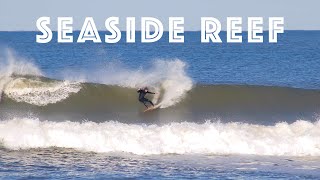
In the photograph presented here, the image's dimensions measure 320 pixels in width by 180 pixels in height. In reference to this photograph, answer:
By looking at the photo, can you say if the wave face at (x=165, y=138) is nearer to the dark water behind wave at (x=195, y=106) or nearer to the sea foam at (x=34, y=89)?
the dark water behind wave at (x=195, y=106)

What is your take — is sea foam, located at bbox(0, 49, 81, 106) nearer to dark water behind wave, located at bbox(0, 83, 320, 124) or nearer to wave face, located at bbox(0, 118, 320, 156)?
dark water behind wave, located at bbox(0, 83, 320, 124)

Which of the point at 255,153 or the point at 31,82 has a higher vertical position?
the point at 31,82

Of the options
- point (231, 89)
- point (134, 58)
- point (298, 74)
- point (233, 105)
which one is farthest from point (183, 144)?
point (134, 58)

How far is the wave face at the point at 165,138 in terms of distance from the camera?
1714 centimetres

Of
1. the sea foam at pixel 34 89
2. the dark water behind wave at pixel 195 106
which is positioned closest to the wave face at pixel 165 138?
the dark water behind wave at pixel 195 106

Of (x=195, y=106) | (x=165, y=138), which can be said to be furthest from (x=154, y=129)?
(x=195, y=106)

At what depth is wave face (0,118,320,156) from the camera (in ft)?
56.2

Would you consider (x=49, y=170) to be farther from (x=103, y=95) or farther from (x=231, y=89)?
(x=231, y=89)

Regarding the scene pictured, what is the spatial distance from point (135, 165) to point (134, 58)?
47.0 meters

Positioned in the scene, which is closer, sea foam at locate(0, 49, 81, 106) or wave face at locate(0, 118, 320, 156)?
wave face at locate(0, 118, 320, 156)

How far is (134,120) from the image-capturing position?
21047 millimetres

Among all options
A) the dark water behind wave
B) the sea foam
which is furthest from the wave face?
the sea foam

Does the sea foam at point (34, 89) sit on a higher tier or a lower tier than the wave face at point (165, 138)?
higher

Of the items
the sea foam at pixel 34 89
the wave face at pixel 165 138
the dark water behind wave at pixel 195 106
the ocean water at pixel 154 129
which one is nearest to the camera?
the ocean water at pixel 154 129
